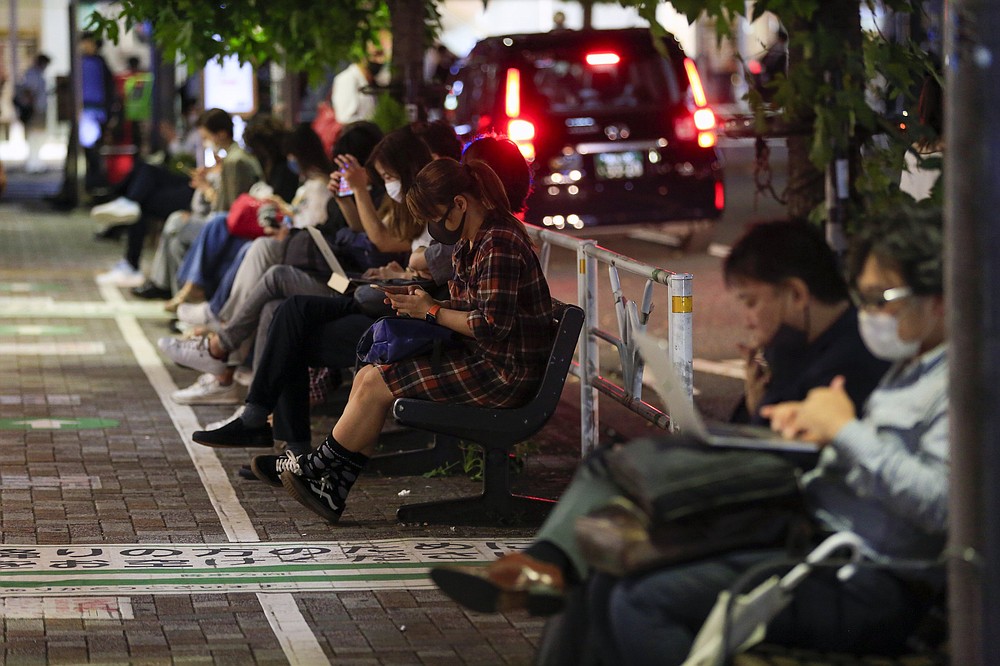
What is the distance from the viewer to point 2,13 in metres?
39.6

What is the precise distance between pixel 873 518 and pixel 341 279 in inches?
167

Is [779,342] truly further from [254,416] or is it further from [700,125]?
[700,125]

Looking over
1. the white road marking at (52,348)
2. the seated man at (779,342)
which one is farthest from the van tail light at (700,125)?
the seated man at (779,342)

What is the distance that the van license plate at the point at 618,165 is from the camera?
14.8 metres

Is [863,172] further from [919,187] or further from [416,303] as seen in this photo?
[416,303]

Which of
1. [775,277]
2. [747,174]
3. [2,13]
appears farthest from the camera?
[2,13]

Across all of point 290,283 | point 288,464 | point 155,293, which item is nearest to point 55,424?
point 290,283

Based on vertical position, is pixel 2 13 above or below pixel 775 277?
above

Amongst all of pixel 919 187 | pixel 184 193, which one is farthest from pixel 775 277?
pixel 184 193

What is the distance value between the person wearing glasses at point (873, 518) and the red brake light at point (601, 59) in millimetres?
11595

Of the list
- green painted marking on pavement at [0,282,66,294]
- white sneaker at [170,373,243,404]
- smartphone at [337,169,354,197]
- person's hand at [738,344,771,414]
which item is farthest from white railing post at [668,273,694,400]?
Answer: green painted marking on pavement at [0,282,66,294]

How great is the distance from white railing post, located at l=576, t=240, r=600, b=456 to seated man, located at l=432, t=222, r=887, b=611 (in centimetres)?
310

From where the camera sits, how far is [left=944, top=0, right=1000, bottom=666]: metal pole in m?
3.24

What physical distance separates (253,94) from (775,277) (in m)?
16.2
